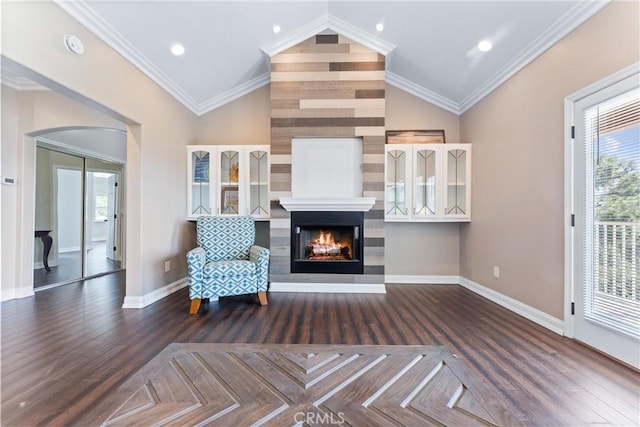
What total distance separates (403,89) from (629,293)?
3724mm

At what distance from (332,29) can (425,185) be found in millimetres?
2615

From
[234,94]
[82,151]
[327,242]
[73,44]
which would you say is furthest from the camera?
[82,151]

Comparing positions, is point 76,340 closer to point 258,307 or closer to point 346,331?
point 258,307

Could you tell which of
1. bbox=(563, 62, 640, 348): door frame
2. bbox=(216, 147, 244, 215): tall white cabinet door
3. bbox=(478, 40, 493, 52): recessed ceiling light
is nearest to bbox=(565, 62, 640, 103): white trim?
bbox=(563, 62, 640, 348): door frame

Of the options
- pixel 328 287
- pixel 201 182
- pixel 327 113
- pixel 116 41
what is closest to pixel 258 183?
pixel 201 182

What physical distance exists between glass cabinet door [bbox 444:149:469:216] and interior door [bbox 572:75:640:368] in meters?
1.74

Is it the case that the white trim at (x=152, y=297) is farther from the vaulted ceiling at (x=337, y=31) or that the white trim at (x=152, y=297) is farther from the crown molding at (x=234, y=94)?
the crown molding at (x=234, y=94)

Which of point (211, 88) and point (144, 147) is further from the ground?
point (211, 88)

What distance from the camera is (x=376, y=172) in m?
3.98

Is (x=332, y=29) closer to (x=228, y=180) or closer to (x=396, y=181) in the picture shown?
(x=396, y=181)

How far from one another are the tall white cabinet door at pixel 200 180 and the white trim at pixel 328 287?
1.56 meters

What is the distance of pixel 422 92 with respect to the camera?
446 centimetres

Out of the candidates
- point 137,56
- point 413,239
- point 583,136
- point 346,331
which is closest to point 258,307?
point 346,331

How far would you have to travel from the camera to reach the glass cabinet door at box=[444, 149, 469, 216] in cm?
416
